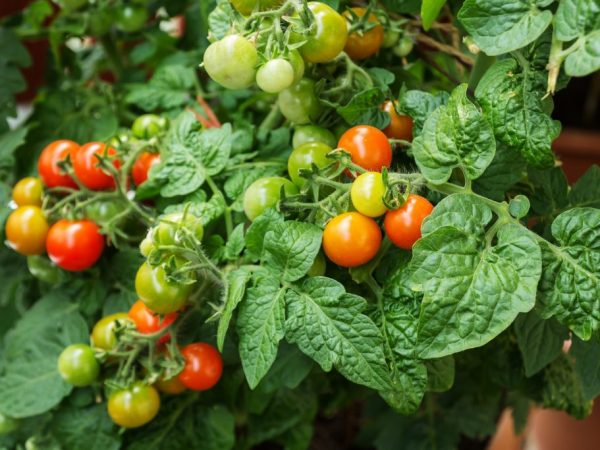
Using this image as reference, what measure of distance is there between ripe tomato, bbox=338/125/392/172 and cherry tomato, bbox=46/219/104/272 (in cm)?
31

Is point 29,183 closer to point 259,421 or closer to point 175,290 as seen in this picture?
point 175,290

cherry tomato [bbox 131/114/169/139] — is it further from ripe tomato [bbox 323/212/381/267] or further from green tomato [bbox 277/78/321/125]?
ripe tomato [bbox 323/212/381/267]

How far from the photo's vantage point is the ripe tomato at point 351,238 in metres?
0.53

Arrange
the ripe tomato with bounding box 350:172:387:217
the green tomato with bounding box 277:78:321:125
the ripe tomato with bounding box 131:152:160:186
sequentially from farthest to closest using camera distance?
the ripe tomato with bounding box 131:152:160:186 → the green tomato with bounding box 277:78:321:125 → the ripe tomato with bounding box 350:172:387:217

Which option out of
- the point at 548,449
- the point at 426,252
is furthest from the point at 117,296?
the point at 548,449

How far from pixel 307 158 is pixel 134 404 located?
11.8 inches

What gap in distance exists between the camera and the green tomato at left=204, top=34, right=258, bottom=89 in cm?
54

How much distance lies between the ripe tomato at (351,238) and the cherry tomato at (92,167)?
0.97 feet

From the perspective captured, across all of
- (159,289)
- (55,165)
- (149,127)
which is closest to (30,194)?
(55,165)

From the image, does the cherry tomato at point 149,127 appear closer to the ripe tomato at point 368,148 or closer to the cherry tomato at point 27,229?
the cherry tomato at point 27,229

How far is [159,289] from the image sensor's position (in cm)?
59

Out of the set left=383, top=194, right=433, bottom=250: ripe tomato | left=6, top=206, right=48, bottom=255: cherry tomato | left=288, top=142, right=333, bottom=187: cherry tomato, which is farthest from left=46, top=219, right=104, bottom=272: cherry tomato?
left=383, top=194, right=433, bottom=250: ripe tomato

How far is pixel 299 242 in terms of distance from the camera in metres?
0.56

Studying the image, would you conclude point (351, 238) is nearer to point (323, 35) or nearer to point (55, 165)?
point (323, 35)
